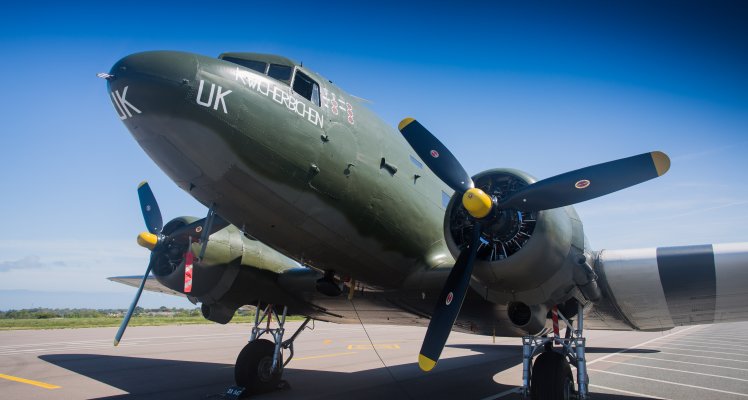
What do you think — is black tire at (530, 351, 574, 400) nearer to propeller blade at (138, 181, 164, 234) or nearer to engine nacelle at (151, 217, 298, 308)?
engine nacelle at (151, 217, 298, 308)

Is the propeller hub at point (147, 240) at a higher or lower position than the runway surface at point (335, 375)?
higher

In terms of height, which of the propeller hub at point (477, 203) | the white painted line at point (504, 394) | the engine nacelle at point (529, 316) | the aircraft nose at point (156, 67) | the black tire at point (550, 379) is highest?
the aircraft nose at point (156, 67)

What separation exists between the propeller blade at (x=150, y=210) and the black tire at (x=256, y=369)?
3.15 metres

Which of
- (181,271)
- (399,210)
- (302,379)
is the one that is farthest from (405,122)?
(302,379)

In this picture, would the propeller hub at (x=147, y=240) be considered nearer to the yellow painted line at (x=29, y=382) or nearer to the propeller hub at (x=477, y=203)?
the yellow painted line at (x=29, y=382)

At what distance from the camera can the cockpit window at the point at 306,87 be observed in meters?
6.48

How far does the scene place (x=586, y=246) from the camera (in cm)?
730

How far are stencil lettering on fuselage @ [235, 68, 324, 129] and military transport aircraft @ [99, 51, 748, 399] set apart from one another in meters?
0.02

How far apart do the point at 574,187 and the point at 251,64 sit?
4539 mm

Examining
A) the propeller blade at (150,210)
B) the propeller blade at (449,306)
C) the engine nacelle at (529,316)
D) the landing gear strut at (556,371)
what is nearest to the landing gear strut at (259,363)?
the propeller blade at (150,210)

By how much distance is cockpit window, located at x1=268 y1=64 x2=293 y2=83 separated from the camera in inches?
250

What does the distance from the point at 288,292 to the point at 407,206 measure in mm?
4174

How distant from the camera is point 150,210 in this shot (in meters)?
10.1

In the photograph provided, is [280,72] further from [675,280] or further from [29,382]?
[29,382]
